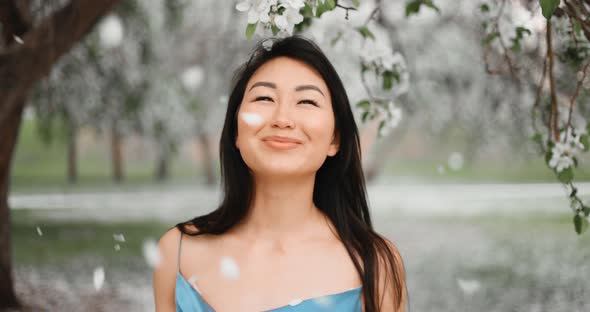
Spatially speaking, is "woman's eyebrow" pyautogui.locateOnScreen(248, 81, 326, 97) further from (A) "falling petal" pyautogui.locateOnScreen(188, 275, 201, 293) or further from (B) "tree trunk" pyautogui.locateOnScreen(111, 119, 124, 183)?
(B) "tree trunk" pyautogui.locateOnScreen(111, 119, 124, 183)

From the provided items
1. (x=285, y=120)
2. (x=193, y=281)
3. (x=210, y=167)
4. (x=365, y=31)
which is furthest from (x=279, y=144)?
(x=210, y=167)

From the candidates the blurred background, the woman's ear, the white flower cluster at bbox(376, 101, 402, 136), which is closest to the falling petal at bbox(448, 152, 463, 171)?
the blurred background

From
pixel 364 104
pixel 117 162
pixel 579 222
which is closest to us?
pixel 579 222

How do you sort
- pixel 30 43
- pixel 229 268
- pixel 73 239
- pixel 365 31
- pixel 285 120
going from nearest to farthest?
pixel 285 120
pixel 229 268
pixel 365 31
pixel 30 43
pixel 73 239

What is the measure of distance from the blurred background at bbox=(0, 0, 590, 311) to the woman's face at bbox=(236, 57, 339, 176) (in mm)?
405

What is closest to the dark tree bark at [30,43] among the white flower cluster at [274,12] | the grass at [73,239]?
the white flower cluster at [274,12]

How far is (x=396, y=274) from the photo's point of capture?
168cm

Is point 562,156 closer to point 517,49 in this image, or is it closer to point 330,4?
point 517,49

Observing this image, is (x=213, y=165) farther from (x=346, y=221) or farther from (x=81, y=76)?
(x=346, y=221)

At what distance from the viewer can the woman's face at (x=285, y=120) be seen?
61.7 inches

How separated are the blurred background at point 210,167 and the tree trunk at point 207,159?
8 cm

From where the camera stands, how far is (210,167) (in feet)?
60.6

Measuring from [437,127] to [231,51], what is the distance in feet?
16.4

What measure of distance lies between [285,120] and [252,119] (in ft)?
0.26
